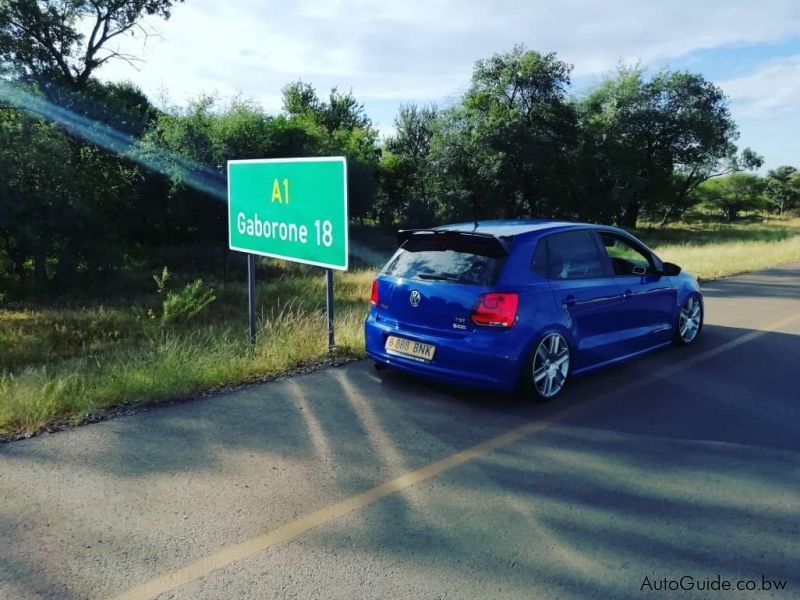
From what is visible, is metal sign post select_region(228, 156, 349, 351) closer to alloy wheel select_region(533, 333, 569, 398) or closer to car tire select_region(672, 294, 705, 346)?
alloy wheel select_region(533, 333, 569, 398)

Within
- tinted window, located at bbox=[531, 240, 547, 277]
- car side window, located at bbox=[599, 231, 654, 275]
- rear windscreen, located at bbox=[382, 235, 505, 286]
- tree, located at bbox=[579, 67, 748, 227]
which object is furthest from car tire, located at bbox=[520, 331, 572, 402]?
tree, located at bbox=[579, 67, 748, 227]

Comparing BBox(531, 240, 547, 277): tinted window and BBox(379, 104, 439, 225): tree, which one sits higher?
BBox(379, 104, 439, 225): tree

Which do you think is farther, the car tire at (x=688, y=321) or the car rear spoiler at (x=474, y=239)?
the car tire at (x=688, y=321)

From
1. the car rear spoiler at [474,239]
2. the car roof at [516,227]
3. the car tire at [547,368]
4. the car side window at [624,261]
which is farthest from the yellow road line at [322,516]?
the car side window at [624,261]

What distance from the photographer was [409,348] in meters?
5.64

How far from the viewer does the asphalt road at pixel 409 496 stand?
2.96 meters

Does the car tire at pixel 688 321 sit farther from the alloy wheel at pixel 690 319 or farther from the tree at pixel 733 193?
the tree at pixel 733 193

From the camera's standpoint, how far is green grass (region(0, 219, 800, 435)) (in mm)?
5414

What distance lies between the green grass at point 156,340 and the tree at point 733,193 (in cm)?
6385

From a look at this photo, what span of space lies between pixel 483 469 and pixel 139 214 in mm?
28422

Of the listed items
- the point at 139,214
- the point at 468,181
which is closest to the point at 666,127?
the point at 468,181

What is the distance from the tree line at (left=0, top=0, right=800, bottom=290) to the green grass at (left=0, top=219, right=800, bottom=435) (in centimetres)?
317

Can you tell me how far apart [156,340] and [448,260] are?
770 cm

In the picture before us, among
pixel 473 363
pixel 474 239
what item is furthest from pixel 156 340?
pixel 473 363
